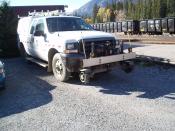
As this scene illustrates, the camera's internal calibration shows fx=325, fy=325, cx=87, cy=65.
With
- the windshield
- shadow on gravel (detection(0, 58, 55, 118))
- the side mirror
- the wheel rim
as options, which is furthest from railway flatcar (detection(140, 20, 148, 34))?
the wheel rim

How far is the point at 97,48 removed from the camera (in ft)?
31.6

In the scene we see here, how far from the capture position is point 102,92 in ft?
29.2

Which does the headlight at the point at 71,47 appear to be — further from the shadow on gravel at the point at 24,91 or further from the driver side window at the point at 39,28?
the driver side window at the point at 39,28

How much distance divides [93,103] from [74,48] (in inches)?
91.0

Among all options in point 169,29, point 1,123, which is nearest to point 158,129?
point 1,123

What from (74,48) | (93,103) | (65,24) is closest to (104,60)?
(74,48)

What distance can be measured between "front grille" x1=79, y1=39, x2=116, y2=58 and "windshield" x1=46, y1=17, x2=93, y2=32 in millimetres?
1813

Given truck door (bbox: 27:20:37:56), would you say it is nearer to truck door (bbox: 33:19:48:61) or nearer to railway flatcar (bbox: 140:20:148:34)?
truck door (bbox: 33:19:48:61)

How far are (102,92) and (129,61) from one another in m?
1.75

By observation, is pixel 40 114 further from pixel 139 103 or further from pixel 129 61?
pixel 129 61

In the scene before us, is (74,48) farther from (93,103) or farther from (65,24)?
(93,103)

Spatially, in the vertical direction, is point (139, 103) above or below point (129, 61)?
below

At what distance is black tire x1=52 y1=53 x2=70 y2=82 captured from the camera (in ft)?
32.0

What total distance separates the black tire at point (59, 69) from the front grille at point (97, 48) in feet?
2.48
